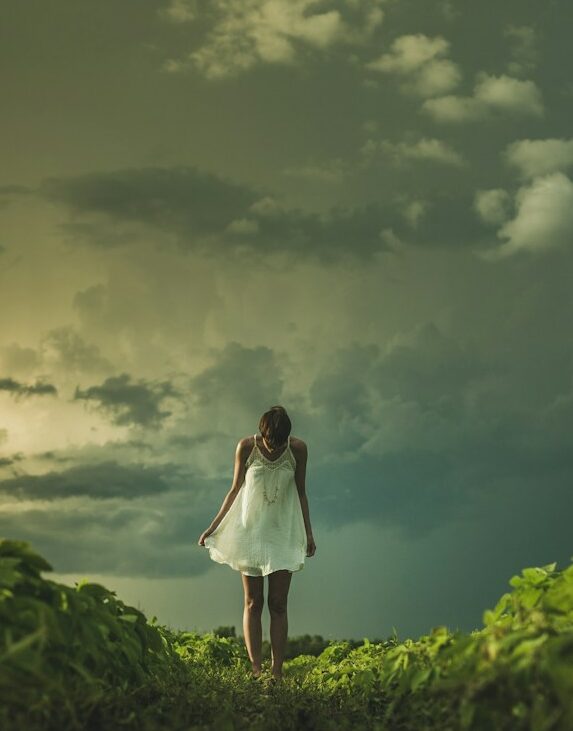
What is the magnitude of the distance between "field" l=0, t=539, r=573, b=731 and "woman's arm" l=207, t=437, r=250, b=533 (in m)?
2.18

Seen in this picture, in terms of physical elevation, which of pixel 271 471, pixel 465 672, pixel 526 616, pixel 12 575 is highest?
pixel 271 471

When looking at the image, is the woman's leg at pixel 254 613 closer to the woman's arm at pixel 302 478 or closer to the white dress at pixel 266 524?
the white dress at pixel 266 524

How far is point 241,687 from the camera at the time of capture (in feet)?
27.2

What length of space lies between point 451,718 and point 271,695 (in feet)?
10.2

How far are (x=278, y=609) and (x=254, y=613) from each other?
0.28 m

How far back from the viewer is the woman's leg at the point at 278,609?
977 centimetres

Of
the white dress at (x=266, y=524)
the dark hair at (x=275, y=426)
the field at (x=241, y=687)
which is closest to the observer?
the field at (x=241, y=687)

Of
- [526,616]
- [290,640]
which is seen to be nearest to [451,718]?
[526,616]

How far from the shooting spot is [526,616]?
5.53 m

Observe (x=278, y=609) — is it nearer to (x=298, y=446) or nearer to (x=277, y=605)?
(x=277, y=605)

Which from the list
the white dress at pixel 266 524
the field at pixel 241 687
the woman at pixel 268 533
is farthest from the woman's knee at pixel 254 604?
the field at pixel 241 687

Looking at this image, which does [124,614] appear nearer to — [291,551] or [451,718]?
[291,551]

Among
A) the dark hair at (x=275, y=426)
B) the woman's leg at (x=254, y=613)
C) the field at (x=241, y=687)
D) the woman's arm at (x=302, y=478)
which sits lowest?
the field at (x=241, y=687)

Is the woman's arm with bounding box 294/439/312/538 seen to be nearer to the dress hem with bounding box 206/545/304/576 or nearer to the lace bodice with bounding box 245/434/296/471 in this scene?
the lace bodice with bounding box 245/434/296/471
